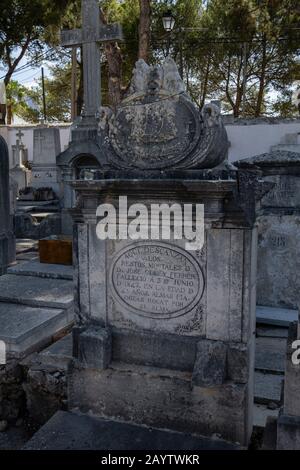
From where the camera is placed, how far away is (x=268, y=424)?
288cm

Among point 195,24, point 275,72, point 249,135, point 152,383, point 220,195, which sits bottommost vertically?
point 152,383

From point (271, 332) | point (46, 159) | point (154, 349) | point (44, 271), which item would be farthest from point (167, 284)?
point (46, 159)

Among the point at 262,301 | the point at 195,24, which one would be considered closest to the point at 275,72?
the point at 195,24

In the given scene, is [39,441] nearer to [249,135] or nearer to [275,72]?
[249,135]

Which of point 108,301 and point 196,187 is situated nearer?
point 196,187

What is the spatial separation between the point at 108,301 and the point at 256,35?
24195 mm

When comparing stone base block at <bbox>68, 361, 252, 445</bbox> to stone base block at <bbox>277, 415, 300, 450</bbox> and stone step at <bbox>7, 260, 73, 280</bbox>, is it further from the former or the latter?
stone step at <bbox>7, 260, 73, 280</bbox>

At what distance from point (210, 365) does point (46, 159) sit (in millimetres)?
12081

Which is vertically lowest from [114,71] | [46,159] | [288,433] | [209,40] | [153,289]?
[288,433]

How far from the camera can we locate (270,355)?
4469 millimetres

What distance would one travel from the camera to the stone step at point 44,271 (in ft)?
19.3

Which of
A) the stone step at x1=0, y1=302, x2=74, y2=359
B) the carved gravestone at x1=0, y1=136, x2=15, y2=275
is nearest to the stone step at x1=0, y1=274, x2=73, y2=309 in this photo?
the stone step at x1=0, y1=302, x2=74, y2=359

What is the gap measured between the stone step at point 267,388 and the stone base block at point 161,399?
0.59 m

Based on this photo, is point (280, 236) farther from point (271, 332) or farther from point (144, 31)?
point (144, 31)
